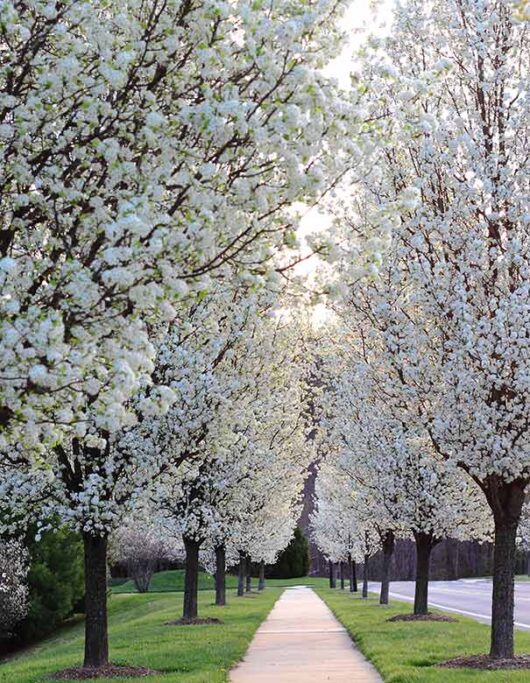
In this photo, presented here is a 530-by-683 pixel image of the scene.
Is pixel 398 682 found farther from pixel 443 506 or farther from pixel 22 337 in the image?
pixel 443 506

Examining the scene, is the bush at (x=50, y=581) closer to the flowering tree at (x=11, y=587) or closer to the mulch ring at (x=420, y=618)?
the flowering tree at (x=11, y=587)

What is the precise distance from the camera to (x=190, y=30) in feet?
23.2

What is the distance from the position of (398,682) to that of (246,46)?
8.95 meters

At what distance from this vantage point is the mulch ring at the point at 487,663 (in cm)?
1277

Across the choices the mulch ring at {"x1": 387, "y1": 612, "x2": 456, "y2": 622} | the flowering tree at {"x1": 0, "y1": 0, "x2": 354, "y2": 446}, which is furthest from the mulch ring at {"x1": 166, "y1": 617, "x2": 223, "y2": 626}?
the flowering tree at {"x1": 0, "y1": 0, "x2": 354, "y2": 446}

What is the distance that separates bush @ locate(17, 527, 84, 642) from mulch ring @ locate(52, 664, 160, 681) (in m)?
21.2

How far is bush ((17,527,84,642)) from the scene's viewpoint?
117ft

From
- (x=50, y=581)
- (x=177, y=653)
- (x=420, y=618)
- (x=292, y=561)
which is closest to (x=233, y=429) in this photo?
(x=177, y=653)

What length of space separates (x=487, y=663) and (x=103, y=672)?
5966 mm

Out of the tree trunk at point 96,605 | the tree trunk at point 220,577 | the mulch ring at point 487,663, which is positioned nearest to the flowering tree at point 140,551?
the tree trunk at point 220,577

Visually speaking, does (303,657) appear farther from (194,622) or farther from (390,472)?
(194,622)

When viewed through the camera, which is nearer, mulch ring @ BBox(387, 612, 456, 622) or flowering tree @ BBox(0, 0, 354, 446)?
flowering tree @ BBox(0, 0, 354, 446)

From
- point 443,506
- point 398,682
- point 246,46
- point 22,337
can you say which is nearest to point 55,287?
point 22,337

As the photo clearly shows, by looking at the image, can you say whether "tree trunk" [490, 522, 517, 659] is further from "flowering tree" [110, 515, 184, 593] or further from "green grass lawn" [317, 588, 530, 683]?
"flowering tree" [110, 515, 184, 593]
